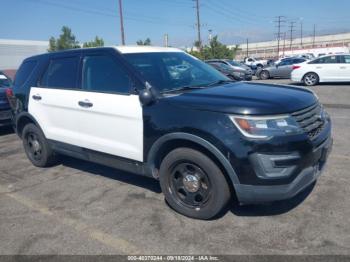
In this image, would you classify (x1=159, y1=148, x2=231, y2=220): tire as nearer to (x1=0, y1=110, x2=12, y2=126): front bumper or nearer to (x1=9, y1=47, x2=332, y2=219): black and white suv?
(x1=9, y1=47, x2=332, y2=219): black and white suv

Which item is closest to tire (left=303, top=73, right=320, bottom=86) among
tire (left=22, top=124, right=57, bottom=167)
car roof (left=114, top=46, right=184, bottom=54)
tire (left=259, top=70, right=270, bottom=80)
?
tire (left=259, top=70, right=270, bottom=80)

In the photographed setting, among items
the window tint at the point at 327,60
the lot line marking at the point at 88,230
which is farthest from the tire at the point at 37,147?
the window tint at the point at 327,60

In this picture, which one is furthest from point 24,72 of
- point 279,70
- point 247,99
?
point 279,70

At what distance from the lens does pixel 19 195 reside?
474cm

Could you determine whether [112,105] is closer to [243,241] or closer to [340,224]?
[243,241]

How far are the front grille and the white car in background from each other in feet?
45.4

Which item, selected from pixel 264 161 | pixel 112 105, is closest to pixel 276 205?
pixel 264 161

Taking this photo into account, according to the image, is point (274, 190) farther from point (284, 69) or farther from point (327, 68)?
point (284, 69)

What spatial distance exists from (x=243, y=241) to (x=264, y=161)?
2.57ft

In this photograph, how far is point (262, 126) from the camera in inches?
125

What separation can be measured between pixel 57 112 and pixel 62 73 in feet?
1.86

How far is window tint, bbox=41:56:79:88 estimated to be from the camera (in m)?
4.80

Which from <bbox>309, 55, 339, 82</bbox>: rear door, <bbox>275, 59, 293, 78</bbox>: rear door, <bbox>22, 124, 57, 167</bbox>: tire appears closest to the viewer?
<bbox>22, 124, 57, 167</bbox>: tire

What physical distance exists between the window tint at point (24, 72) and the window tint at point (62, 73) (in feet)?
1.52
